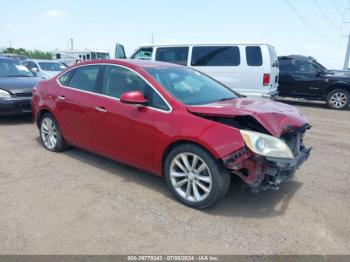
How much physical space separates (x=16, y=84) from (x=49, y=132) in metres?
2.94

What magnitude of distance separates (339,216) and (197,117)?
6.11 ft

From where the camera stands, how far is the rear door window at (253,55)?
973cm

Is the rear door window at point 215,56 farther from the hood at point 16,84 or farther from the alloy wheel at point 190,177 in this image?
the alloy wheel at point 190,177

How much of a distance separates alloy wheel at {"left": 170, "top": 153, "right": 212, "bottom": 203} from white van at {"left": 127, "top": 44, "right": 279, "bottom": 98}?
6.55 meters

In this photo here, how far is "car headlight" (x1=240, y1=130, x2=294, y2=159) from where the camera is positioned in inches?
132

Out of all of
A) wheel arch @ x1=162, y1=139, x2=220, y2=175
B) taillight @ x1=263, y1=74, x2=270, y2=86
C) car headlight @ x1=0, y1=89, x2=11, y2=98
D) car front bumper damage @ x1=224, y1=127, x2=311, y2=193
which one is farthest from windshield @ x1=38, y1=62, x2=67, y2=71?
car front bumper damage @ x1=224, y1=127, x2=311, y2=193

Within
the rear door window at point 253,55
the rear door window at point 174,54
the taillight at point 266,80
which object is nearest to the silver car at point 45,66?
the rear door window at point 174,54

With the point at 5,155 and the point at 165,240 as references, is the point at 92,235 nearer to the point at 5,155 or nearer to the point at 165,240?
the point at 165,240

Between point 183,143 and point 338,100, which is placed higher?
point 183,143

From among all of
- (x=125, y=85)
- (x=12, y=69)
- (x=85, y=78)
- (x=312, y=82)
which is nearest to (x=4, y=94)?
(x=12, y=69)

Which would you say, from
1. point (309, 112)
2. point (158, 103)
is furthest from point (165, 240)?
point (309, 112)

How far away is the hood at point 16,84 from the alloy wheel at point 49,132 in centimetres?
245

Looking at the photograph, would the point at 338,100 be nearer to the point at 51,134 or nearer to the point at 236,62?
the point at 236,62

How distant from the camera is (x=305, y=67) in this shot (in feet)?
41.8
